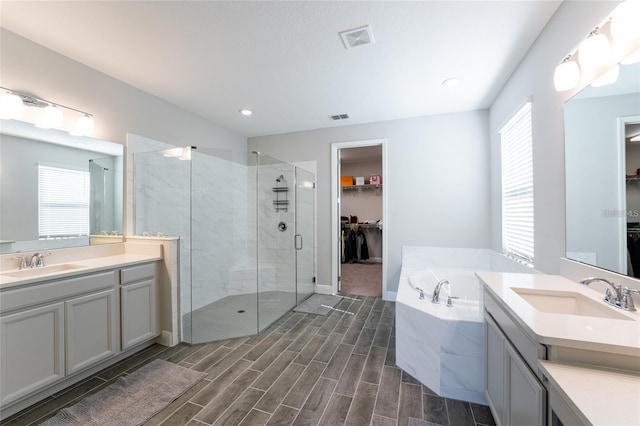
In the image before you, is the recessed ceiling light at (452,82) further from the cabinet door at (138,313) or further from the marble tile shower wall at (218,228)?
the cabinet door at (138,313)

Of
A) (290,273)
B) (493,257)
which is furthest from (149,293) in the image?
(493,257)

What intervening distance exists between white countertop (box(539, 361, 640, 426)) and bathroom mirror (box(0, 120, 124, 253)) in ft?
11.0

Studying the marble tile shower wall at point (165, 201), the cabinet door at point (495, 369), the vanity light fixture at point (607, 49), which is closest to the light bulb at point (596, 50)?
the vanity light fixture at point (607, 49)

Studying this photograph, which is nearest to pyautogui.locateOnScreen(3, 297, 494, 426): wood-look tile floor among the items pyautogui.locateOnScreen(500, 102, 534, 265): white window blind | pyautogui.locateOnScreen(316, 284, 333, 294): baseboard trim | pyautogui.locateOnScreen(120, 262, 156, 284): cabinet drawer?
pyautogui.locateOnScreen(120, 262, 156, 284): cabinet drawer

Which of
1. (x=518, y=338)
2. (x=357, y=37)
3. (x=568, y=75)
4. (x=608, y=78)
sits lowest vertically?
(x=518, y=338)

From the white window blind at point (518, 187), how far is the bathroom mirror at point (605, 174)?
0.69m

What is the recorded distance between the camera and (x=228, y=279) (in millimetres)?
3691

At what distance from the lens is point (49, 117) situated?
6.90 feet

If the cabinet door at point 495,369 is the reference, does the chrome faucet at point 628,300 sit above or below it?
above

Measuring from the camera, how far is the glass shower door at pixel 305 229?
3959mm

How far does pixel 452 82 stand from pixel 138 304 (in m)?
3.84

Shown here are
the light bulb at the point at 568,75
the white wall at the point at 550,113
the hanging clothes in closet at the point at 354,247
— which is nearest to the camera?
the light bulb at the point at 568,75

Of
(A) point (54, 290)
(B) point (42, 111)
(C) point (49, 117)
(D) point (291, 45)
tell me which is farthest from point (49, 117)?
(D) point (291, 45)

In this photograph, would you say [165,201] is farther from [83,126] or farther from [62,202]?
[83,126]
